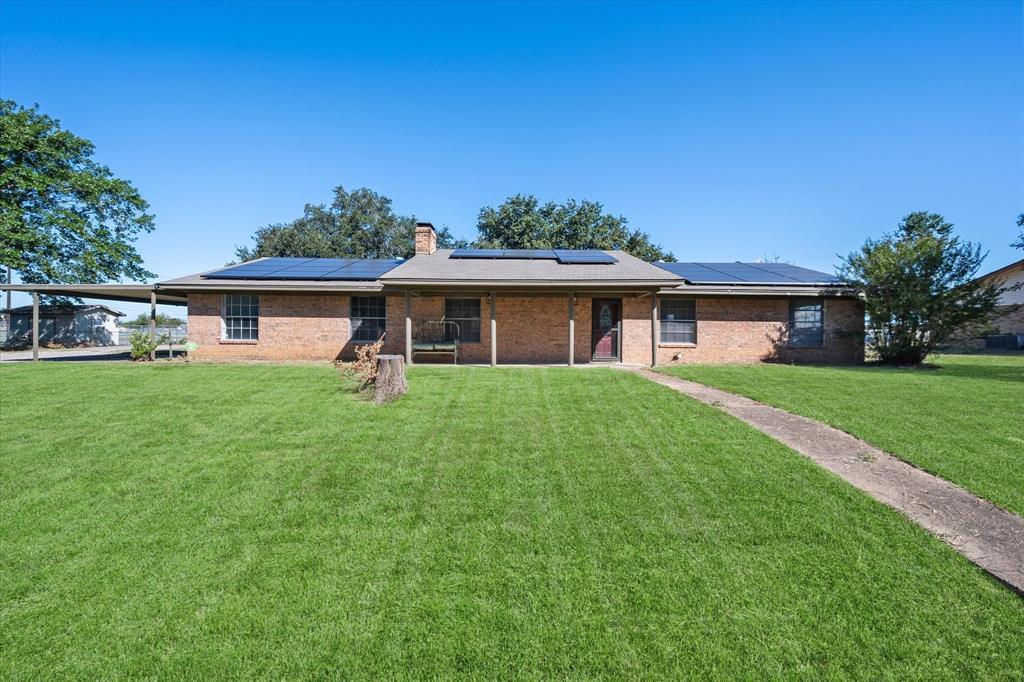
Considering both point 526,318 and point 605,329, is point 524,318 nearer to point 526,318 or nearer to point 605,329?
point 526,318

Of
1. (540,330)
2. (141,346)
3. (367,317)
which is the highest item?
(367,317)

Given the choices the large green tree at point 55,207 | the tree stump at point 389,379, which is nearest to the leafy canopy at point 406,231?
the large green tree at point 55,207

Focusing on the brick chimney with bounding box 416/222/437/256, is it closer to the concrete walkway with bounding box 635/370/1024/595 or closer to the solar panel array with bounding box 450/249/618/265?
the solar panel array with bounding box 450/249/618/265

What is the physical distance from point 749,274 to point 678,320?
3.57 meters

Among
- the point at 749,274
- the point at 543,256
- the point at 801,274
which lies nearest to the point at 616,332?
the point at 543,256

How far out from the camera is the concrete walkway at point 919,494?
3236 mm

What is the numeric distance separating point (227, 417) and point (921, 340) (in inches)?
704

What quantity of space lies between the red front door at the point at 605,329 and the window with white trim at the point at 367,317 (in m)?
6.98

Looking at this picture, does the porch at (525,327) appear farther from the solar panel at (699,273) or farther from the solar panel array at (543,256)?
the solar panel at (699,273)

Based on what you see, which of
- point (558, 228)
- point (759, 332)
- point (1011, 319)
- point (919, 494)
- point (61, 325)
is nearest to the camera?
point (919, 494)

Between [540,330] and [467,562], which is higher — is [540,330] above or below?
above

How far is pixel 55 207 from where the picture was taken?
27.5 metres

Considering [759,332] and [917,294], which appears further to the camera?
[759,332]

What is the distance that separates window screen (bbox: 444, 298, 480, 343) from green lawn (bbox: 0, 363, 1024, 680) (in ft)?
27.3
